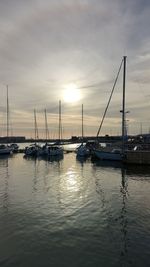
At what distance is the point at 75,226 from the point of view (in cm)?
1866

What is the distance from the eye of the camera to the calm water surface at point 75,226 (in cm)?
1417

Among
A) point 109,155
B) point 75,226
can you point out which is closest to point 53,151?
point 109,155

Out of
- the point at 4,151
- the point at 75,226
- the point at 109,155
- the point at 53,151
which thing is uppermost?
the point at 53,151

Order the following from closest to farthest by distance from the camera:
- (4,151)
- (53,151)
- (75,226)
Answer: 1. (75,226)
2. (53,151)
3. (4,151)

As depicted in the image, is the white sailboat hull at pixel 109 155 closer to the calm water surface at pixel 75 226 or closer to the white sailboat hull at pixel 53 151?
the white sailboat hull at pixel 53 151

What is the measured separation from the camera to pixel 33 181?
38125 millimetres

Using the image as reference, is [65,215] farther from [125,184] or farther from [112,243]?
[125,184]

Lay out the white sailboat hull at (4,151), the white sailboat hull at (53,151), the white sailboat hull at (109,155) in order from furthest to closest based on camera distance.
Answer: the white sailboat hull at (4,151) < the white sailboat hull at (53,151) < the white sailboat hull at (109,155)

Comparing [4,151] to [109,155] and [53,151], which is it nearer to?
[53,151]

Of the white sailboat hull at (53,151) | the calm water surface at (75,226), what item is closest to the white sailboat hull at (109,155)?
the white sailboat hull at (53,151)

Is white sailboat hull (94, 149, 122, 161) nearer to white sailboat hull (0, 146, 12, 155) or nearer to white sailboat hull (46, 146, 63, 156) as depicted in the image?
white sailboat hull (46, 146, 63, 156)

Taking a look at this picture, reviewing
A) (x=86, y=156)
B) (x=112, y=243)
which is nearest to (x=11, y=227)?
(x=112, y=243)

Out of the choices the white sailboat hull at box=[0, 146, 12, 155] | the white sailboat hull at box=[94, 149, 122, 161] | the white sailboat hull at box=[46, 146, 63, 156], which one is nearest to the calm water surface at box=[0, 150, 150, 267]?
the white sailboat hull at box=[94, 149, 122, 161]

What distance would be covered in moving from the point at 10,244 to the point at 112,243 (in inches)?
234
